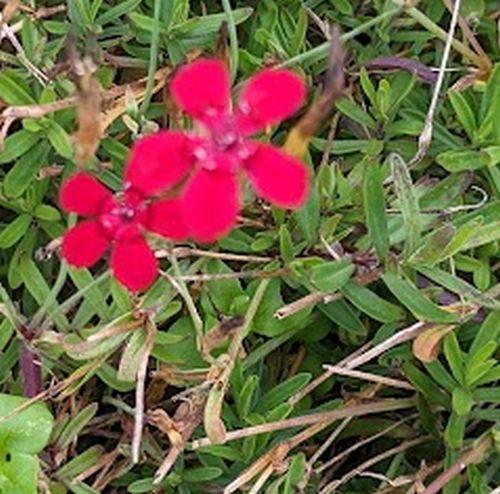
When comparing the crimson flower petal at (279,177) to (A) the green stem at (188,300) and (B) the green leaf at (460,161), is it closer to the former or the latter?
(A) the green stem at (188,300)

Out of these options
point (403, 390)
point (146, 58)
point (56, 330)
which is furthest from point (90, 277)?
point (403, 390)

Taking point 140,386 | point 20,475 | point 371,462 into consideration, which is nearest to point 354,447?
point 371,462

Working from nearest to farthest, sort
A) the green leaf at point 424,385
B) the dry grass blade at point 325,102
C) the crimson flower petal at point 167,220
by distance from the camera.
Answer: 1. the dry grass blade at point 325,102
2. the crimson flower petal at point 167,220
3. the green leaf at point 424,385

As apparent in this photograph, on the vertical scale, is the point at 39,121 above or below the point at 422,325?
above

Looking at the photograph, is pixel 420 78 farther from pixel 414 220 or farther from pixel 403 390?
pixel 403 390

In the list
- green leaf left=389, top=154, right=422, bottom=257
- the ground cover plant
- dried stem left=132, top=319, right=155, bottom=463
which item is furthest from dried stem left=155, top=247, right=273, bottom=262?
green leaf left=389, top=154, right=422, bottom=257

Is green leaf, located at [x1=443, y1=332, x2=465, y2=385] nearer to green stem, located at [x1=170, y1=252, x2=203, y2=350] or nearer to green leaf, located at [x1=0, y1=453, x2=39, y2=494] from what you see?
green stem, located at [x1=170, y1=252, x2=203, y2=350]

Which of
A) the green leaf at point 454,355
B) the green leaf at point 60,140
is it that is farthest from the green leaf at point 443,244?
the green leaf at point 60,140
